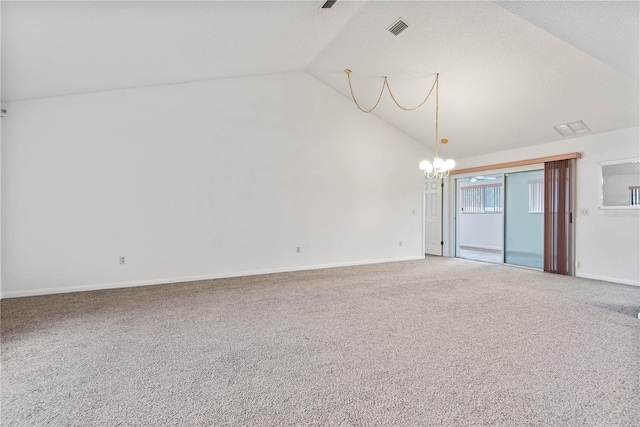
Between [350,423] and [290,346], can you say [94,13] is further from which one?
[350,423]

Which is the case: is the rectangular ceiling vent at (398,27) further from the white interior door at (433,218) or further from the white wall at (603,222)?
the white interior door at (433,218)

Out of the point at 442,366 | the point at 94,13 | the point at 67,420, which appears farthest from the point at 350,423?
the point at 94,13

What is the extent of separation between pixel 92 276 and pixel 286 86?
430 centimetres

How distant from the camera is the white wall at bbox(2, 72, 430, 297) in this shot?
4020 mm

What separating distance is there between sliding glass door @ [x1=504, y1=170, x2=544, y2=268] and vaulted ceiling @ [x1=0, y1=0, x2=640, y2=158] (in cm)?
100

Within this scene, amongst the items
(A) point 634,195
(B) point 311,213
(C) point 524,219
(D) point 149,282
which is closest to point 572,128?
(A) point 634,195

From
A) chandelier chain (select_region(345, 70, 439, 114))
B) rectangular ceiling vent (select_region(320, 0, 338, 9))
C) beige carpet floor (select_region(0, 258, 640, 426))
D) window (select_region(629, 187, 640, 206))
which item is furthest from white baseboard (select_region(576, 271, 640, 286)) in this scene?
rectangular ceiling vent (select_region(320, 0, 338, 9))

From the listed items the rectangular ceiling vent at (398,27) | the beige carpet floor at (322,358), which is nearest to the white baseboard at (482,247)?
the beige carpet floor at (322,358)

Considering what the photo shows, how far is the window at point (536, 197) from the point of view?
5863 millimetres

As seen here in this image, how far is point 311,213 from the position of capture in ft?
18.8

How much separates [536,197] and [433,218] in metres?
2.20

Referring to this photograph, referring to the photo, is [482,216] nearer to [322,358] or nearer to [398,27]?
[398,27]

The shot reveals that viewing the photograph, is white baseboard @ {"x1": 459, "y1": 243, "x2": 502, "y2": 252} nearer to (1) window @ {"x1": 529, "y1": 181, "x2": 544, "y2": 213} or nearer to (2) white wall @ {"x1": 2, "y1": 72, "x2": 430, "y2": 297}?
(1) window @ {"x1": 529, "y1": 181, "x2": 544, "y2": 213}

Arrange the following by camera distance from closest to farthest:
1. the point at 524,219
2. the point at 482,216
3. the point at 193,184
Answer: the point at 193,184 < the point at 524,219 < the point at 482,216
